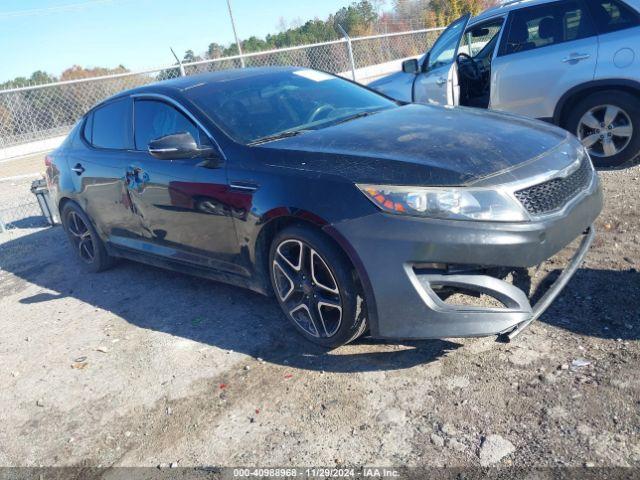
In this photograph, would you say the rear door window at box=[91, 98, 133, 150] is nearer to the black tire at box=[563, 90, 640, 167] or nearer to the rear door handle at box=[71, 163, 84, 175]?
the rear door handle at box=[71, 163, 84, 175]

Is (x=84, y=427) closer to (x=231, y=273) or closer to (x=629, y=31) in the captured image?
(x=231, y=273)

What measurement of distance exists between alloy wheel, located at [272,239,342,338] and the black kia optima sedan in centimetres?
1

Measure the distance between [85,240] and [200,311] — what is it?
6.78ft

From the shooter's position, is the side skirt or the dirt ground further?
the side skirt

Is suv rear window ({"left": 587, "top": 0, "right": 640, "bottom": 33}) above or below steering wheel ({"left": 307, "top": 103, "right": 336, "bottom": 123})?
above

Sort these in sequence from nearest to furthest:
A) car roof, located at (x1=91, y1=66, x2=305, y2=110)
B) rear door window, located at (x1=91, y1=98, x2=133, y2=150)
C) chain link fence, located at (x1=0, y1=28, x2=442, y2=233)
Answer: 1. car roof, located at (x1=91, y1=66, x2=305, y2=110)
2. rear door window, located at (x1=91, y1=98, x2=133, y2=150)
3. chain link fence, located at (x1=0, y1=28, x2=442, y2=233)

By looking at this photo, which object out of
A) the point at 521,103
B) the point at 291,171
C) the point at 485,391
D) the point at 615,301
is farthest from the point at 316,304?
the point at 521,103

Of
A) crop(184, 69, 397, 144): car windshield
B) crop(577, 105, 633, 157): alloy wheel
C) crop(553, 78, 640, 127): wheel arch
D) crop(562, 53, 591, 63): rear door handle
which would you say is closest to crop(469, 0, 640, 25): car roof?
crop(562, 53, 591, 63): rear door handle

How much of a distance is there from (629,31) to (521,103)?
1.17 metres

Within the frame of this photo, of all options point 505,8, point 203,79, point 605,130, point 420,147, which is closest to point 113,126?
point 203,79

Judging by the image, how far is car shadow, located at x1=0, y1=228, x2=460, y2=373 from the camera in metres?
3.25

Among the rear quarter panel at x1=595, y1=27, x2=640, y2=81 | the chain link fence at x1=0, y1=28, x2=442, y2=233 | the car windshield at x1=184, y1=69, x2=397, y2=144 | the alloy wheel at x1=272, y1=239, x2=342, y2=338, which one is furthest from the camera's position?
the chain link fence at x1=0, y1=28, x2=442, y2=233

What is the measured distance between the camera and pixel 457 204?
8.95ft

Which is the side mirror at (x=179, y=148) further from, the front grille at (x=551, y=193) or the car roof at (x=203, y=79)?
the front grille at (x=551, y=193)
